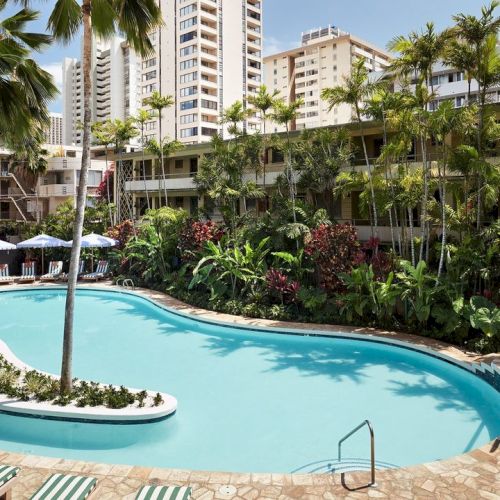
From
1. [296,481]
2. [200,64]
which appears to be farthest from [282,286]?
[200,64]

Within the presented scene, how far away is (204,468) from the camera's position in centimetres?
Result: 855

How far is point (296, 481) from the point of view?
7.19 metres

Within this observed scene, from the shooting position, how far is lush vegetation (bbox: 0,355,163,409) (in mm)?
10062

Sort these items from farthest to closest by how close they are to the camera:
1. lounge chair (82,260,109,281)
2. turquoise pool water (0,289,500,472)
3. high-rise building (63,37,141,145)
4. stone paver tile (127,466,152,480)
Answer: high-rise building (63,37,141,145) < lounge chair (82,260,109,281) < turquoise pool water (0,289,500,472) < stone paver tile (127,466,152,480)

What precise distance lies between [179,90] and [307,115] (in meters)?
23.7

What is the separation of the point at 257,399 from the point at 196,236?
Result: 41.4 ft

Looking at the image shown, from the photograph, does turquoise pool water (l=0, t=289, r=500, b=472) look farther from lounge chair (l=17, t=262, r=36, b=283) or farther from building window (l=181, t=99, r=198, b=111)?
building window (l=181, t=99, r=198, b=111)

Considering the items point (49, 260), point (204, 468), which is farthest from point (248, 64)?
point (204, 468)

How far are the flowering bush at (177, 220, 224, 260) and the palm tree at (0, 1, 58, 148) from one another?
11.9 m

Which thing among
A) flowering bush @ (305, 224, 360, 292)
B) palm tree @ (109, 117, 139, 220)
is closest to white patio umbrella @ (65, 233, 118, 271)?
palm tree @ (109, 117, 139, 220)

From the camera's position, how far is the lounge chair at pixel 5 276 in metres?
26.9

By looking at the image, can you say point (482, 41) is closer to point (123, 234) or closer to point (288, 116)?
point (288, 116)

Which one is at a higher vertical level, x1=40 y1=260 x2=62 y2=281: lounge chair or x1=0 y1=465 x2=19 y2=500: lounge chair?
x1=40 y1=260 x2=62 y2=281: lounge chair

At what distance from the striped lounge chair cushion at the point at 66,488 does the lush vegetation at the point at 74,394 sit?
321 cm
